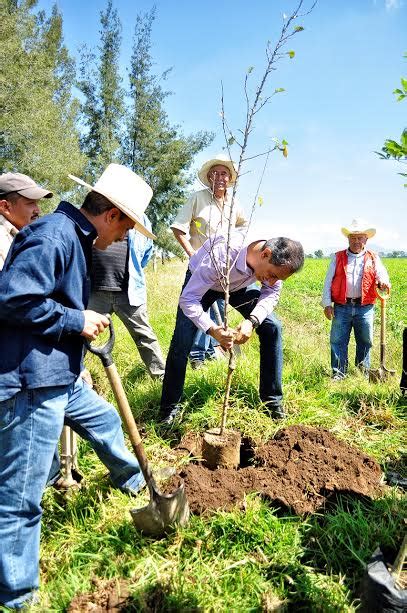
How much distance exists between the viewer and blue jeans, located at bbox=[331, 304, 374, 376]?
557 cm

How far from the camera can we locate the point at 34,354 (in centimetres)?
210

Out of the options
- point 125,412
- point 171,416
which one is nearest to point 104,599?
point 125,412

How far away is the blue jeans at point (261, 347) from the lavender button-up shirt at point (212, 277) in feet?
0.52

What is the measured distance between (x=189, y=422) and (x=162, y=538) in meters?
1.31

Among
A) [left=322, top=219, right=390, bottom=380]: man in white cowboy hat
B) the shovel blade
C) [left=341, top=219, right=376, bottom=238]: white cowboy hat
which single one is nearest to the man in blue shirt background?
[left=322, top=219, right=390, bottom=380]: man in white cowboy hat

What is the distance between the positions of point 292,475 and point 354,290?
311 cm

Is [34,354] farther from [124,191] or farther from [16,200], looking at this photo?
[16,200]

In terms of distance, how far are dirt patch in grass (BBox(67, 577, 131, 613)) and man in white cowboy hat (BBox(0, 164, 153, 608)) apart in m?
0.26

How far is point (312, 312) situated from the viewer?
1333cm

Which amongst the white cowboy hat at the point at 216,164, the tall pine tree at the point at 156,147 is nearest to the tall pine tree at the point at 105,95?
the tall pine tree at the point at 156,147

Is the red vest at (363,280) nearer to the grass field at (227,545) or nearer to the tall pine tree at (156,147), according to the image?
the grass field at (227,545)

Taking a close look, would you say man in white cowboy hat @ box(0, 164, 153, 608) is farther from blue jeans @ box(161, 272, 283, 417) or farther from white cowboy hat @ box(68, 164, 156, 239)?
blue jeans @ box(161, 272, 283, 417)

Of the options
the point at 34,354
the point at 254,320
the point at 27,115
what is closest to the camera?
the point at 34,354

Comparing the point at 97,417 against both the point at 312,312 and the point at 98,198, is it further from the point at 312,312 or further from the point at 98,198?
the point at 312,312
